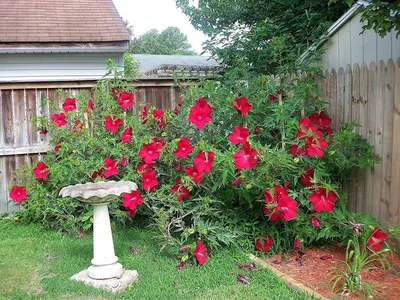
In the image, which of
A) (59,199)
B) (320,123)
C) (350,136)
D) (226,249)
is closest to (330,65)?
(320,123)

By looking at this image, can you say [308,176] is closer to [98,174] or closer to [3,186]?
[98,174]

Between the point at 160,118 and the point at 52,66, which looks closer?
the point at 160,118

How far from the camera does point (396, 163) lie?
3570 mm

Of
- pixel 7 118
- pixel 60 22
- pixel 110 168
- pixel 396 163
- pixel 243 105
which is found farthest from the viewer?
pixel 60 22

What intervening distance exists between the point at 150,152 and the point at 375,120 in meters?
2.08

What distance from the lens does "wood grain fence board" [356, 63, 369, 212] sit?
3.88 meters

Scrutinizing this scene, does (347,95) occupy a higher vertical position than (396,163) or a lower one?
higher

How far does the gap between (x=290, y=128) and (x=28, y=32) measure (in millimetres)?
5826

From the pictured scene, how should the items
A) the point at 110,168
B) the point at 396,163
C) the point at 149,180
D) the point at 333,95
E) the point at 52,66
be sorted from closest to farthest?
the point at 396,163
the point at 149,180
the point at 333,95
the point at 110,168
the point at 52,66

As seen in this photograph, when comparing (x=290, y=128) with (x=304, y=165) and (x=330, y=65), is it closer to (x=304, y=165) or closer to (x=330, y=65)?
(x=304, y=165)

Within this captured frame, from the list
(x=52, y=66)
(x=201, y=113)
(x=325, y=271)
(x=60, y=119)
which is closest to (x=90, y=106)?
(x=60, y=119)

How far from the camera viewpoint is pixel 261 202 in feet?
12.9

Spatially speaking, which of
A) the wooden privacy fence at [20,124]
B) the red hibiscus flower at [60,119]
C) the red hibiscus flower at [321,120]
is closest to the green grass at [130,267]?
the wooden privacy fence at [20,124]

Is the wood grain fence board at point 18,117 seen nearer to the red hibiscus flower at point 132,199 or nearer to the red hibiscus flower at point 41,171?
the red hibiscus flower at point 41,171
